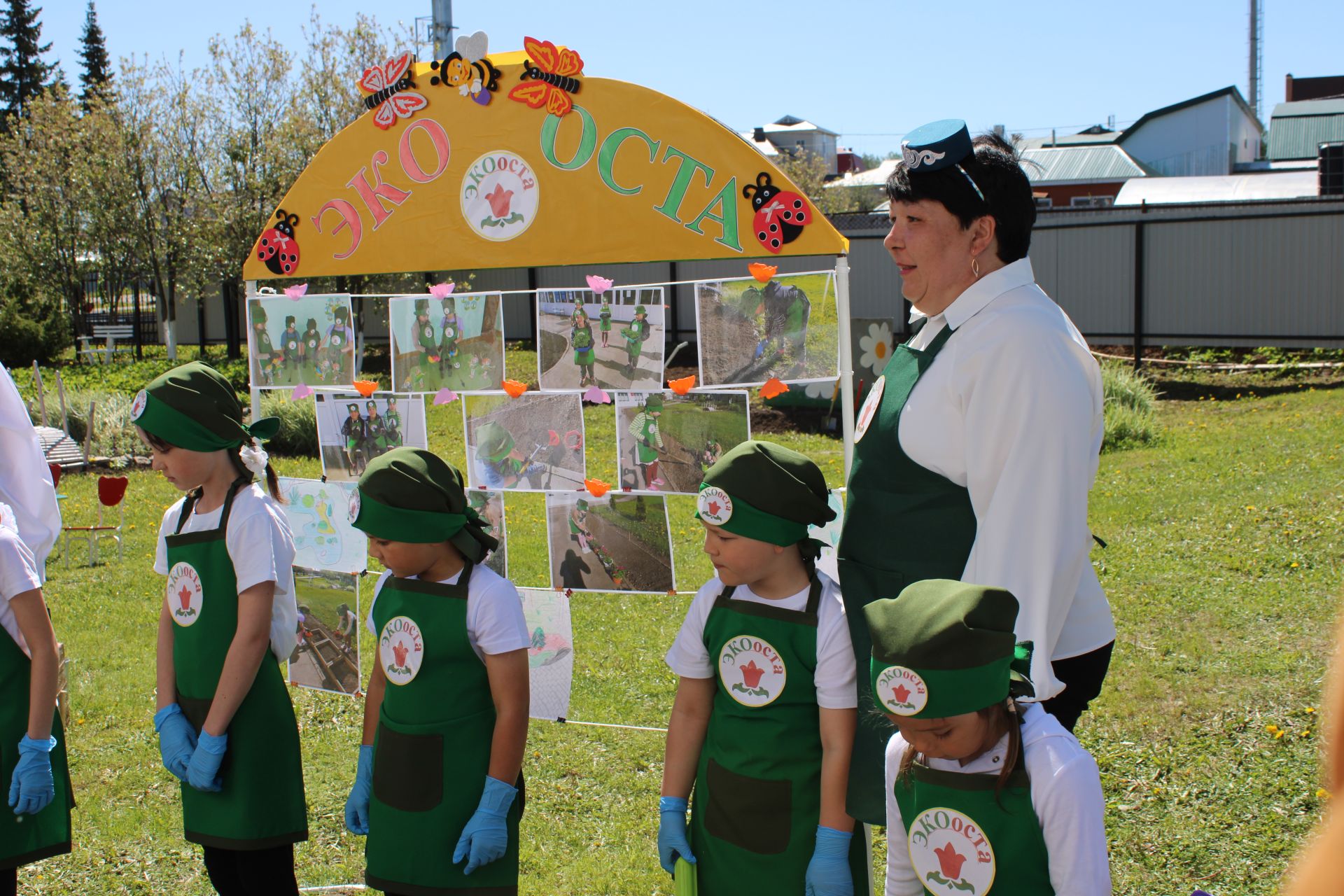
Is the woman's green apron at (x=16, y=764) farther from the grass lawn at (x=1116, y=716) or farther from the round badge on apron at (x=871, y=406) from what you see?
the round badge on apron at (x=871, y=406)

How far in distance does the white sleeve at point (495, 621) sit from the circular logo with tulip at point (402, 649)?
133 mm

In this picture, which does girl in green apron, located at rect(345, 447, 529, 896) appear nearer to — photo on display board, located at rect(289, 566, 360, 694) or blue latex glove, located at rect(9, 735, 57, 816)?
blue latex glove, located at rect(9, 735, 57, 816)

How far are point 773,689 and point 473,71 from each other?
2.42 m

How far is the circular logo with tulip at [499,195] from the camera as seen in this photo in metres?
3.83

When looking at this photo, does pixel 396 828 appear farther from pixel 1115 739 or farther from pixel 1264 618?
pixel 1264 618

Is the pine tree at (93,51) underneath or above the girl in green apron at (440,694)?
above

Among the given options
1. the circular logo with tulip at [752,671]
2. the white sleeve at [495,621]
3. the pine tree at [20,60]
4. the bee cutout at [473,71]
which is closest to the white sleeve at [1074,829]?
the circular logo with tulip at [752,671]

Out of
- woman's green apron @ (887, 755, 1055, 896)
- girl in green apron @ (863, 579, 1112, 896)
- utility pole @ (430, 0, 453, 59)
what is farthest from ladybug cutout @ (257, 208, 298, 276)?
utility pole @ (430, 0, 453, 59)

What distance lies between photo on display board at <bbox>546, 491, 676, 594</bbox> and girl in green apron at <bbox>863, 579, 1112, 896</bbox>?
1.94 metres

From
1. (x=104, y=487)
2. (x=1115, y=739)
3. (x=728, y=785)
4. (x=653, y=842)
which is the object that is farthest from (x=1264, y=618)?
(x=104, y=487)

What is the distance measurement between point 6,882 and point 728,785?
2.00m

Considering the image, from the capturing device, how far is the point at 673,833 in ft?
8.73

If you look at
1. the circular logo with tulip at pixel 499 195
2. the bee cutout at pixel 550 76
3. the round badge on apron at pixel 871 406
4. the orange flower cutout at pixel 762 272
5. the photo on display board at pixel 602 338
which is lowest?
the round badge on apron at pixel 871 406

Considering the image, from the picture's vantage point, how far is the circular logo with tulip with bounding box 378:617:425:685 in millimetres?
2801
